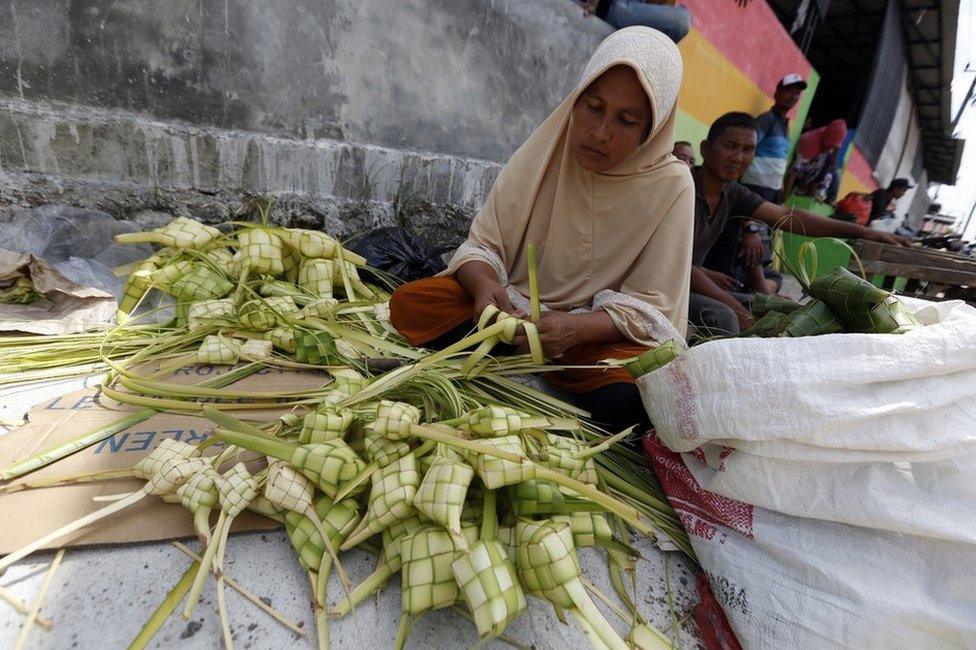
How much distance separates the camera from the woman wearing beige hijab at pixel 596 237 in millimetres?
1404

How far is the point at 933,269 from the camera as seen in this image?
9.36 feet

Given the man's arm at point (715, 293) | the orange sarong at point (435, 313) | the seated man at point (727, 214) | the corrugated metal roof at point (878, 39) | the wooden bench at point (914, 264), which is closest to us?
the orange sarong at point (435, 313)

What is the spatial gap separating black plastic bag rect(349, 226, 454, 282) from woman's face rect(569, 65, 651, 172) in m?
1.26

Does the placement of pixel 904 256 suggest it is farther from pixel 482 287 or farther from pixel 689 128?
pixel 689 128

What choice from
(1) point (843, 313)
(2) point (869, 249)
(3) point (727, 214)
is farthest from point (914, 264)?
(1) point (843, 313)

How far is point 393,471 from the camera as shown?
3.01ft

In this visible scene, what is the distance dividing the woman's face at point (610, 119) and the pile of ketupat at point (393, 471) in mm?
703

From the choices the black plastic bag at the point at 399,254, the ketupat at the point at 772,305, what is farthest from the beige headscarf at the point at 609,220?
the black plastic bag at the point at 399,254

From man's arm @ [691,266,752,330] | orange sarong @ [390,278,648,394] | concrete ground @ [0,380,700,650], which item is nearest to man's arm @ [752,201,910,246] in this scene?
man's arm @ [691,266,752,330]

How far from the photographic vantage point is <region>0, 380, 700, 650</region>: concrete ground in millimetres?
760

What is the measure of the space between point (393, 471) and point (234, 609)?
365 millimetres

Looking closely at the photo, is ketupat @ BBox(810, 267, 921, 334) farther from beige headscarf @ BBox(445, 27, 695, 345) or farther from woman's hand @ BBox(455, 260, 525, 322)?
woman's hand @ BBox(455, 260, 525, 322)

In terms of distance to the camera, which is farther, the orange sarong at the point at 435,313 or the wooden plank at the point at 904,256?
the wooden plank at the point at 904,256

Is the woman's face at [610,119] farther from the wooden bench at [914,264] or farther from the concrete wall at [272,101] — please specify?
the wooden bench at [914,264]
